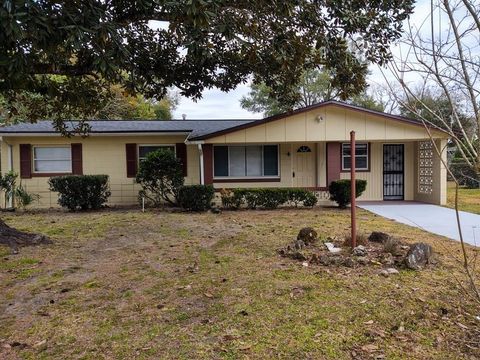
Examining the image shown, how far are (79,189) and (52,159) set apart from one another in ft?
9.70

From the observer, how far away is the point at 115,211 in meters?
12.6

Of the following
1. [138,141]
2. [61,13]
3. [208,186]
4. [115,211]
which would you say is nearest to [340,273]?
[61,13]

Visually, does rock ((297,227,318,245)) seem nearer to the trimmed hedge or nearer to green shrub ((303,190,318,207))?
the trimmed hedge

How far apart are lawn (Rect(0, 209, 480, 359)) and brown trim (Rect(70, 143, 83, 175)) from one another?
8.35 m

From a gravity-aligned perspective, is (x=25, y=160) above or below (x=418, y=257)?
above

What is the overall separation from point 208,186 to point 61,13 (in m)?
8.64

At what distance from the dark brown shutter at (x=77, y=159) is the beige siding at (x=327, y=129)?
5128 mm

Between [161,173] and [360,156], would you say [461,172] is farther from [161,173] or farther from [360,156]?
[360,156]

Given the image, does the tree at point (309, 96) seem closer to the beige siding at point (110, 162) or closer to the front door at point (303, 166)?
the front door at point (303, 166)

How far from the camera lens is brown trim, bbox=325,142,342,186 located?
44.1 feet

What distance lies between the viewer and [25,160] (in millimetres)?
14422

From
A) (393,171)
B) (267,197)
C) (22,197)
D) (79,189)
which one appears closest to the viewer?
(79,189)

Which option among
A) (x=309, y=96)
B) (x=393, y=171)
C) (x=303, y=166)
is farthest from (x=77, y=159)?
(x=309, y=96)

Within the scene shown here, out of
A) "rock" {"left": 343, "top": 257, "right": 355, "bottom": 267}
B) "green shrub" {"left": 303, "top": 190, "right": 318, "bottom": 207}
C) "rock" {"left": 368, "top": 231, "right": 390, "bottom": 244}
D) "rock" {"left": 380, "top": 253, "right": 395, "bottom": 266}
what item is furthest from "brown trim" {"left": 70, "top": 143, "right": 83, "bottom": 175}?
"rock" {"left": 380, "top": 253, "right": 395, "bottom": 266}
